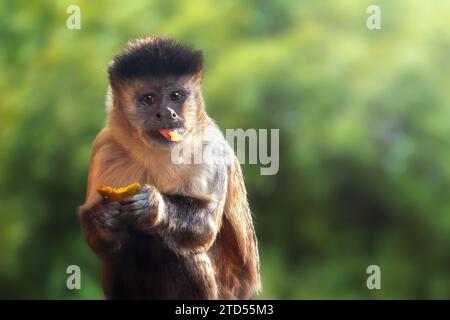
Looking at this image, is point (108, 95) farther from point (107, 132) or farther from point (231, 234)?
point (231, 234)

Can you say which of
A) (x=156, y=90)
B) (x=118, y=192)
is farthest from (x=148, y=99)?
(x=118, y=192)

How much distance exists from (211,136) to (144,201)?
0.41m

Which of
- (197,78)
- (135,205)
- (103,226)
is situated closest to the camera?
(135,205)

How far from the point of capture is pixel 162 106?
3.31 metres

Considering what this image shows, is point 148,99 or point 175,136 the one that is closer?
point 175,136

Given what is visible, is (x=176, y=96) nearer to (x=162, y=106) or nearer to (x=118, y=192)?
(x=162, y=106)

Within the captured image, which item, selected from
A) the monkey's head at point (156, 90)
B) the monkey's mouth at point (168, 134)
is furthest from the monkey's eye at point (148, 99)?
the monkey's mouth at point (168, 134)

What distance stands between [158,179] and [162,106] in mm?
292

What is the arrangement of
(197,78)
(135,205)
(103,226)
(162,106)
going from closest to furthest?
(135,205) < (103,226) < (162,106) < (197,78)

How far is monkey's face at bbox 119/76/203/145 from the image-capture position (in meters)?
3.27

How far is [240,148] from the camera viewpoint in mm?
3811

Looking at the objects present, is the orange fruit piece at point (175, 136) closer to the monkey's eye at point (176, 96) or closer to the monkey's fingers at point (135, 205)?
the monkey's eye at point (176, 96)

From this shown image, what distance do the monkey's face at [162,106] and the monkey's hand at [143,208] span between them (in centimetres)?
25
